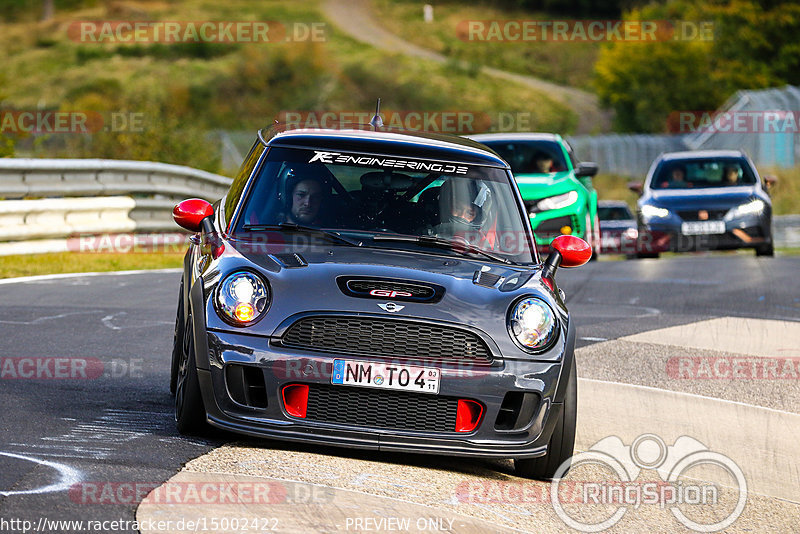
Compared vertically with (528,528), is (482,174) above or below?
above

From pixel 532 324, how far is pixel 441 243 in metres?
0.83

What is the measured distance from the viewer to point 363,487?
17.9 ft

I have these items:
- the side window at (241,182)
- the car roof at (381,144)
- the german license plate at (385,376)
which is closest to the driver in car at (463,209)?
the car roof at (381,144)

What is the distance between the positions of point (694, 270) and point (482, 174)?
10.4 meters

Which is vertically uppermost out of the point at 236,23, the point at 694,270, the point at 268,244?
the point at 236,23

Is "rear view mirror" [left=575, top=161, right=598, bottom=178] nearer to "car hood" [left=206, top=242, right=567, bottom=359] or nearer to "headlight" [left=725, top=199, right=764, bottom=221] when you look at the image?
"headlight" [left=725, top=199, right=764, bottom=221]

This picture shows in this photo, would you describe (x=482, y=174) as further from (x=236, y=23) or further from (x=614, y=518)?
(x=236, y=23)

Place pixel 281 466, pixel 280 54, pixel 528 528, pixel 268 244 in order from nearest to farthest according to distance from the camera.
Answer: pixel 528 528
pixel 281 466
pixel 268 244
pixel 280 54

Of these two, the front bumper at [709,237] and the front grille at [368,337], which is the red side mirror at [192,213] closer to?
the front grille at [368,337]

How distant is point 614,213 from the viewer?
98.4 ft

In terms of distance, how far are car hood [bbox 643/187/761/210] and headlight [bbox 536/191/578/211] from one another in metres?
3.42

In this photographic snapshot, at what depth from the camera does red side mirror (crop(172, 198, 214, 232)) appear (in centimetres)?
725

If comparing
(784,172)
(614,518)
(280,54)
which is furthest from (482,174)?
(280,54)

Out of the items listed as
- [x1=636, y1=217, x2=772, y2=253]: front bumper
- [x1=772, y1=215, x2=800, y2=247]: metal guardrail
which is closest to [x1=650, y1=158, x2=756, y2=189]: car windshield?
[x1=636, y1=217, x2=772, y2=253]: front bumper
